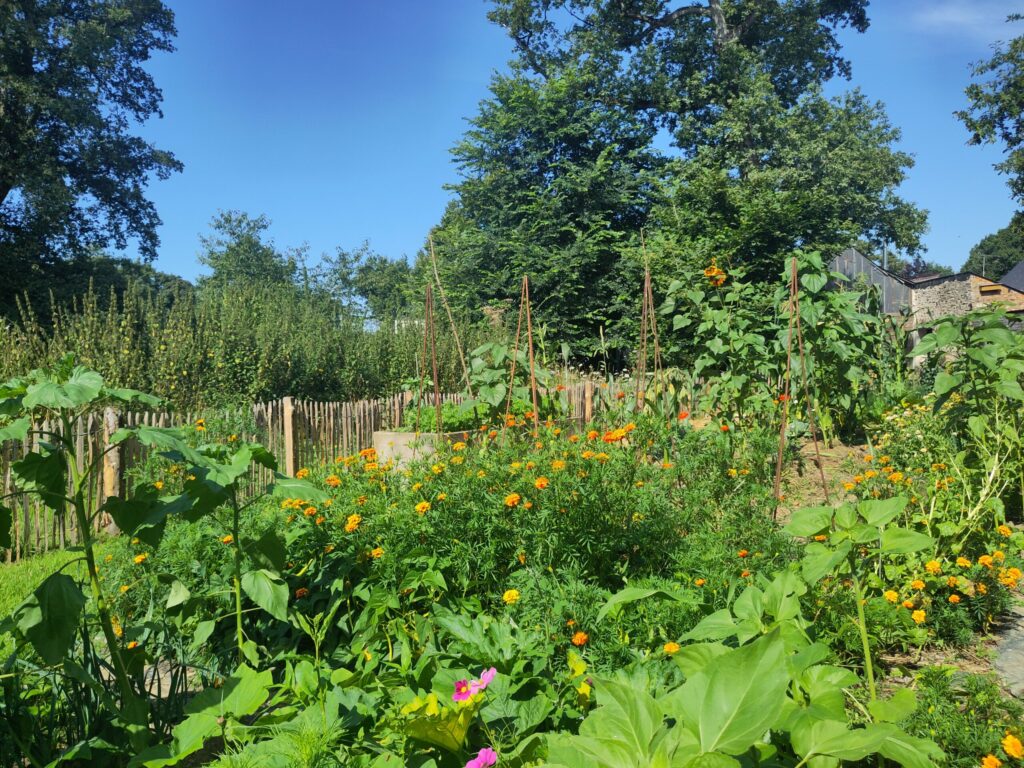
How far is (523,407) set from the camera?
229 inches

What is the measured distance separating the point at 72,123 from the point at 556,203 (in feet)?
44.9

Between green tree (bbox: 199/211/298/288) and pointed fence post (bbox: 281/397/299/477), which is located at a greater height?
green tree (bbox: 199/211/298/288)

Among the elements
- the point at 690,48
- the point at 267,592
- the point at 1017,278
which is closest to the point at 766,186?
the point at 690,48

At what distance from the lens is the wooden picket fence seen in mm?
5258

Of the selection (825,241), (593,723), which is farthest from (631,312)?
(593,723)

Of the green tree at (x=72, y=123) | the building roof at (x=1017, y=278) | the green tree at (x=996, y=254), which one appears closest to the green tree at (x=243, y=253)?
the green tree at (x=72, y=123)

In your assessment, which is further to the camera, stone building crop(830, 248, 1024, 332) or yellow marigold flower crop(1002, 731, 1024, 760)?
stone building crop(830, 248, 1024, 332)

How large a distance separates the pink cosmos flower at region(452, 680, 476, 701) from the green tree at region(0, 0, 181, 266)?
2119 centimetres

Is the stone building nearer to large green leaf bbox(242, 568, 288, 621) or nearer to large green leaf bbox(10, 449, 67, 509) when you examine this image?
large green leaf bbox(242, 568, 288, 621)

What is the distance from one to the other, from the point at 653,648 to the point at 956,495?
7.14 feet

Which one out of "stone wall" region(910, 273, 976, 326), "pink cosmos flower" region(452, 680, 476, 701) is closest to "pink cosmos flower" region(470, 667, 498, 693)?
"pink cosmos flower" region(452, 680, 476, 701)

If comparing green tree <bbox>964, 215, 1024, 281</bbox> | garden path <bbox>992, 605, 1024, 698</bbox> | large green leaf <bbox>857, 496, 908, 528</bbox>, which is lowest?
garden path <bbox>992, 605, 1024, 698</bbox>

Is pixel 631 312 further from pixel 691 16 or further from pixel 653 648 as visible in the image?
pixel 653 648

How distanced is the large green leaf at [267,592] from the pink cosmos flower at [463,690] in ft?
1.89
